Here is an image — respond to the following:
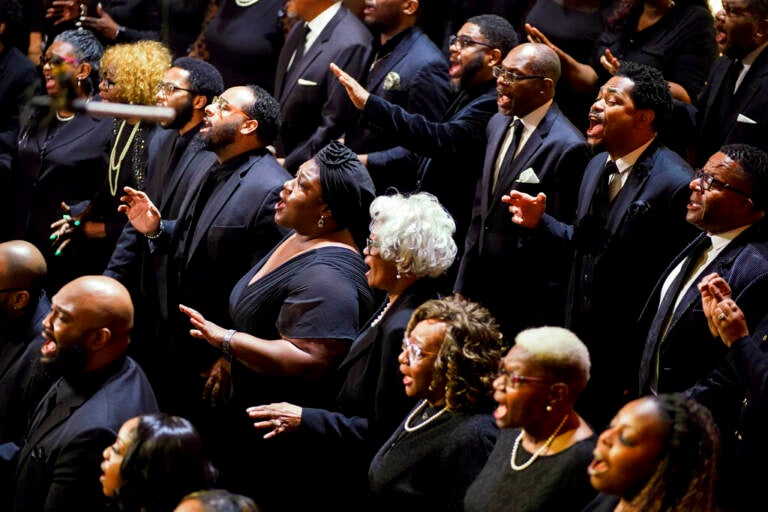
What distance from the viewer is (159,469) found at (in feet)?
10.8

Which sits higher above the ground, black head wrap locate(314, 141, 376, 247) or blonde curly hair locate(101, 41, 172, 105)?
black head wrap locate(314, 141, 376, 247)

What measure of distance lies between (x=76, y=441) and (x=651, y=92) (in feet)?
8.12

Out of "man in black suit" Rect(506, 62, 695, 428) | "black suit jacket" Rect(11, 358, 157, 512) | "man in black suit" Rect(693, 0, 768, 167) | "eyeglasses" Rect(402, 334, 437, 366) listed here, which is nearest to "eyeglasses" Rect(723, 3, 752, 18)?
"man in black suit" Rect(693, 0, 768, 167)

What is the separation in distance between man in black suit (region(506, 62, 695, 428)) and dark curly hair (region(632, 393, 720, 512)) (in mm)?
1511

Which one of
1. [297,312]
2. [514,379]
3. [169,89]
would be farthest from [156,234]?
[514,379]

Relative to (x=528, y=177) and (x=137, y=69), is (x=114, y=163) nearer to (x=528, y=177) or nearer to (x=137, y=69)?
(x=137, y=69)

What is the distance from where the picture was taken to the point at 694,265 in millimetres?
4199

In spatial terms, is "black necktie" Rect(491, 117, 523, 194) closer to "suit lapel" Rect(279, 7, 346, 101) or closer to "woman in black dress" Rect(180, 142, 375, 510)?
"woman in black dress" Rect(180, 142, 375, 510)

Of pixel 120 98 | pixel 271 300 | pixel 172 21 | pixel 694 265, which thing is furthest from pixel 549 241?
pixel 172 21

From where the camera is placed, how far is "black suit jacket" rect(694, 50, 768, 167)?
16.1 ft

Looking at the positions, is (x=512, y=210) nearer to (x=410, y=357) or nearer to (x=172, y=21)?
(x=410, y=357)

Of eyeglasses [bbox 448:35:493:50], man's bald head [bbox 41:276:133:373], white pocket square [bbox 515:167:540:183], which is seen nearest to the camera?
man's bald head [bbox 41:276:133:373]

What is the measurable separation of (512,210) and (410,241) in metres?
0.64

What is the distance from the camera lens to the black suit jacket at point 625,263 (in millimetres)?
4516
